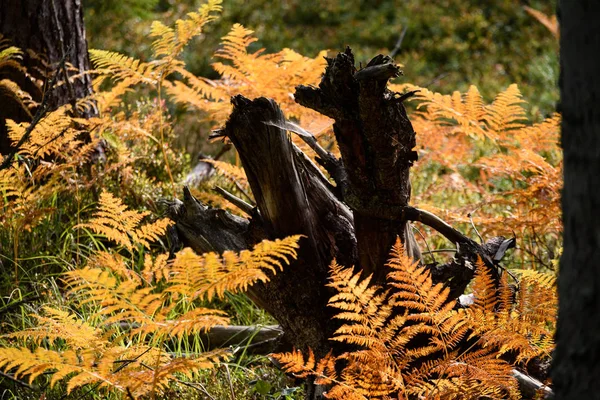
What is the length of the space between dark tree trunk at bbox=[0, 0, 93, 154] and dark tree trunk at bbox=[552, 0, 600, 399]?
140 inches

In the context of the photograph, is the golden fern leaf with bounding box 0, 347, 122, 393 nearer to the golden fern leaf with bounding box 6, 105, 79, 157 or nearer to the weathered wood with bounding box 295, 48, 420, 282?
the weathered wood with bounding box 295, 48, 420, 282

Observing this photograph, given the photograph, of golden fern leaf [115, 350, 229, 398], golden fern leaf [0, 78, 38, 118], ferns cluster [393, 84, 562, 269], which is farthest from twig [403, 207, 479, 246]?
golden fern leaf [0, 78, 38, 118]

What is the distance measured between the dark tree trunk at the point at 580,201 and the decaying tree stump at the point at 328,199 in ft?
3.49

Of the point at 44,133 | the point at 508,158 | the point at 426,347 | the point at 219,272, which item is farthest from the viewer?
the point at 508,158

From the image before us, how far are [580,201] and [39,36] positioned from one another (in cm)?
400

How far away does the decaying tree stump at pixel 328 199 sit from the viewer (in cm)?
254

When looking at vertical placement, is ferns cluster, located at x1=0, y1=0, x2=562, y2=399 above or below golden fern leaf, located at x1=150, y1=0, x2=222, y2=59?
below

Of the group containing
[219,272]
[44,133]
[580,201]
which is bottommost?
[219,272]

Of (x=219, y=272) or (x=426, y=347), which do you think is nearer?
(x=219, y=272)

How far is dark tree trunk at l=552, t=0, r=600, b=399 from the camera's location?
1331 millimetres

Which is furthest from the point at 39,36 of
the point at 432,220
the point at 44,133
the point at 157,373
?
the point at 157,373

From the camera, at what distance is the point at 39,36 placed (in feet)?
14.7

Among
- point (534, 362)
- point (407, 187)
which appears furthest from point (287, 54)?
point (534, 362)

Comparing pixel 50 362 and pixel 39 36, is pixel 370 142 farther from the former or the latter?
pixel 39 36
